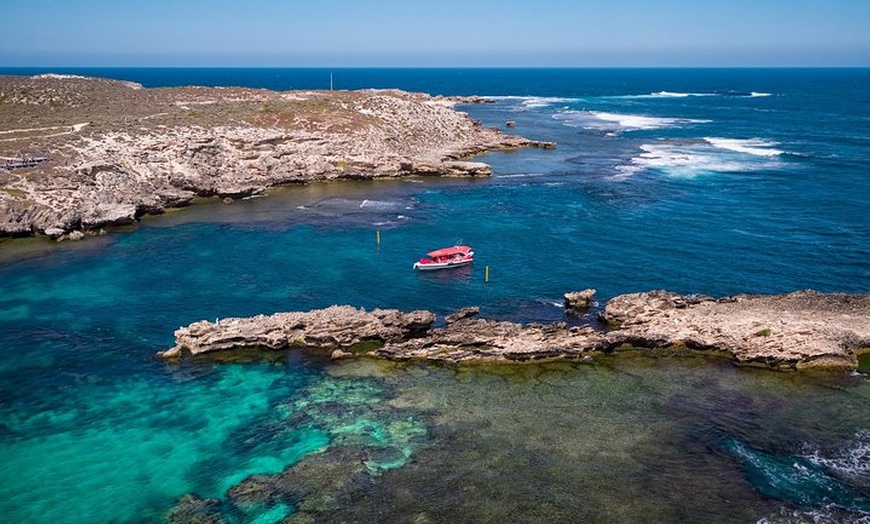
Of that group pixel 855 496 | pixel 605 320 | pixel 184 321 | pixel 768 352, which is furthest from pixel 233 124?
pixel 855 496

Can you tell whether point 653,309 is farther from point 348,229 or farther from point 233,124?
point 233,124

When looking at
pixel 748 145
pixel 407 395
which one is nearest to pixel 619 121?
pixel 748 145

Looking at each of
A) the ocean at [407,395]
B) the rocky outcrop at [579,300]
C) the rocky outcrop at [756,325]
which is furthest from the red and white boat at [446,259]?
the rocky outcrop at [756,325]

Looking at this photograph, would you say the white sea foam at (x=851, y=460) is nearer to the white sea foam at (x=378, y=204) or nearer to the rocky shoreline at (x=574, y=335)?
the rocky shoreline at (x=574, y=335)

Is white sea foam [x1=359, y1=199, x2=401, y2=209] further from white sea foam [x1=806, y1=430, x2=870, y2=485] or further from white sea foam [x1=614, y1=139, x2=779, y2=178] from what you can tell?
white sea foam [x1=806, y1=430, x2=870, y2=485]

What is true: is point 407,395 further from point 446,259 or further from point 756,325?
point 756,325

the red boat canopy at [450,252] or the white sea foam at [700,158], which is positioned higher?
the white sea foam at [700,158]

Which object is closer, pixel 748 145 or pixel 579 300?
pixel 579 300
